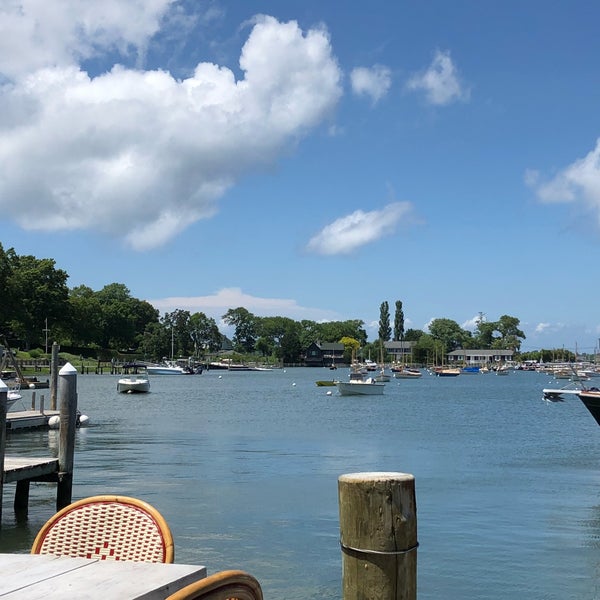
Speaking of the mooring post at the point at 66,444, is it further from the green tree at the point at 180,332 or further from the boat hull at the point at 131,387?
the green tree at the point at 180,332

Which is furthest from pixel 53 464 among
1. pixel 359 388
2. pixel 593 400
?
pixel 359 388

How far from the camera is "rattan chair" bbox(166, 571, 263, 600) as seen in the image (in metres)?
3.72

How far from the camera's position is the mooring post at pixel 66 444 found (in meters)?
16.2

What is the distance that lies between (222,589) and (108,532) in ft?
5.90

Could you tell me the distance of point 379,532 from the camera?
14.1 ft

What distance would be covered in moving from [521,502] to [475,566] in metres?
6.79

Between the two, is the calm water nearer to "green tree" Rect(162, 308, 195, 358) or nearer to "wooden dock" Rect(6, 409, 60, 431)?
"wooden dock" Rect(6, 409, 60, 431)

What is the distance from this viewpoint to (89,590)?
408cm

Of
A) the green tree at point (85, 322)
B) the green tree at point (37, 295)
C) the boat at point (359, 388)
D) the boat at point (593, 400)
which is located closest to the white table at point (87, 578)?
the boat at point (593, 400)

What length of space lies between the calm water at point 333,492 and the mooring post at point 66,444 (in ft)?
3.03

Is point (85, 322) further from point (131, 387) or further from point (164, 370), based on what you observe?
point (131, 387)

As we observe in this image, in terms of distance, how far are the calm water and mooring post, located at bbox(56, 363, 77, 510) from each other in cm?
92

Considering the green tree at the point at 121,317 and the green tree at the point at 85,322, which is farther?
the green tree at the point at 121,317

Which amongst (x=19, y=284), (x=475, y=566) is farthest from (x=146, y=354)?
(x=475, y=566)
